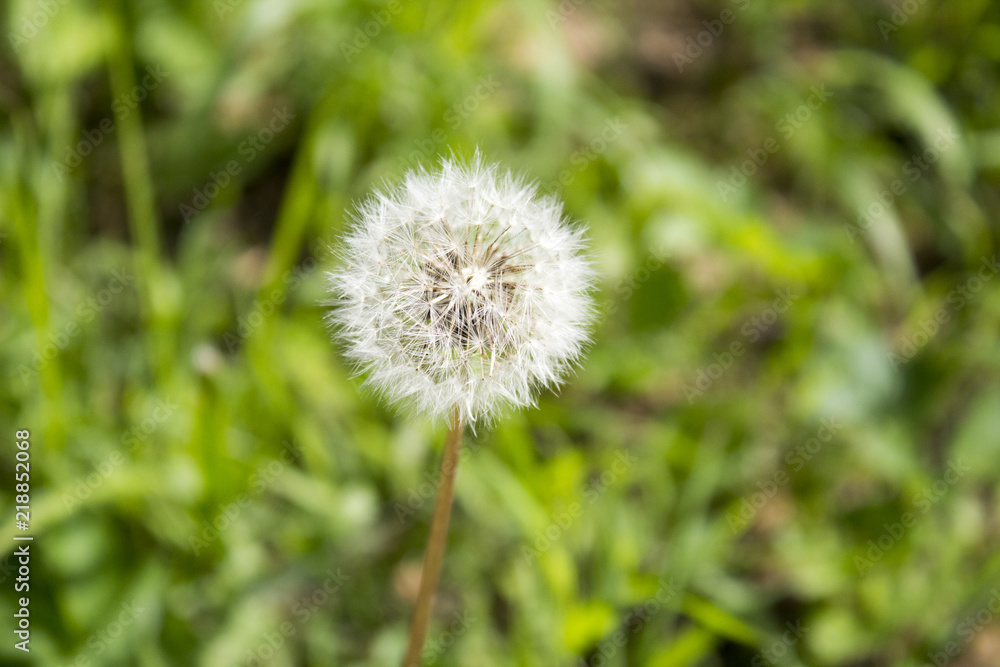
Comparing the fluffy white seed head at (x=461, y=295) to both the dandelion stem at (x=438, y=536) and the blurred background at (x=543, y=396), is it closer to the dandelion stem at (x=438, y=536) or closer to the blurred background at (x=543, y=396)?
the dandelion stem at (x=438, y=536)

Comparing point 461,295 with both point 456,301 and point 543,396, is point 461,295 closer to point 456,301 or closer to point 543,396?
point 456,301

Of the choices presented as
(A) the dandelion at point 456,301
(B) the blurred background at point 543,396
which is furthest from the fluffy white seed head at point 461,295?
(B) the blurred background at point 543,396

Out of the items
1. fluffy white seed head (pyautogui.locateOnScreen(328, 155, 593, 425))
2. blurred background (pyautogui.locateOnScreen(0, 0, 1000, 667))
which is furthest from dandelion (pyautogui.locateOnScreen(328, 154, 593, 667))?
blurred background (pyautogui.locateOnScreen(0, 0, 1000, 667))

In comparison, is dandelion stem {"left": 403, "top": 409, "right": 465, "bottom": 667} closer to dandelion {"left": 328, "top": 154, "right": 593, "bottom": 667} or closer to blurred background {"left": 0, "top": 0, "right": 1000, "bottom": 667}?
dandelion {"left": 328, "top": 154, "right": 593, "bottom": 667}

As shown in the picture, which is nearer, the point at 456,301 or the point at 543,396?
the point at 456,301

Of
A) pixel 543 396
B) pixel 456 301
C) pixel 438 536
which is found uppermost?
pixel 543 396

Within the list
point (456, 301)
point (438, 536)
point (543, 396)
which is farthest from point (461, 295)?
point (543, 396)

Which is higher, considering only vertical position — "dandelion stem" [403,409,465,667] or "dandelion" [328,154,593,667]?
"dandelion" [328,154,593,667]

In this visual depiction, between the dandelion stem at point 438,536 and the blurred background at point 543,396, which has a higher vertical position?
the blurred background at point 543,396
